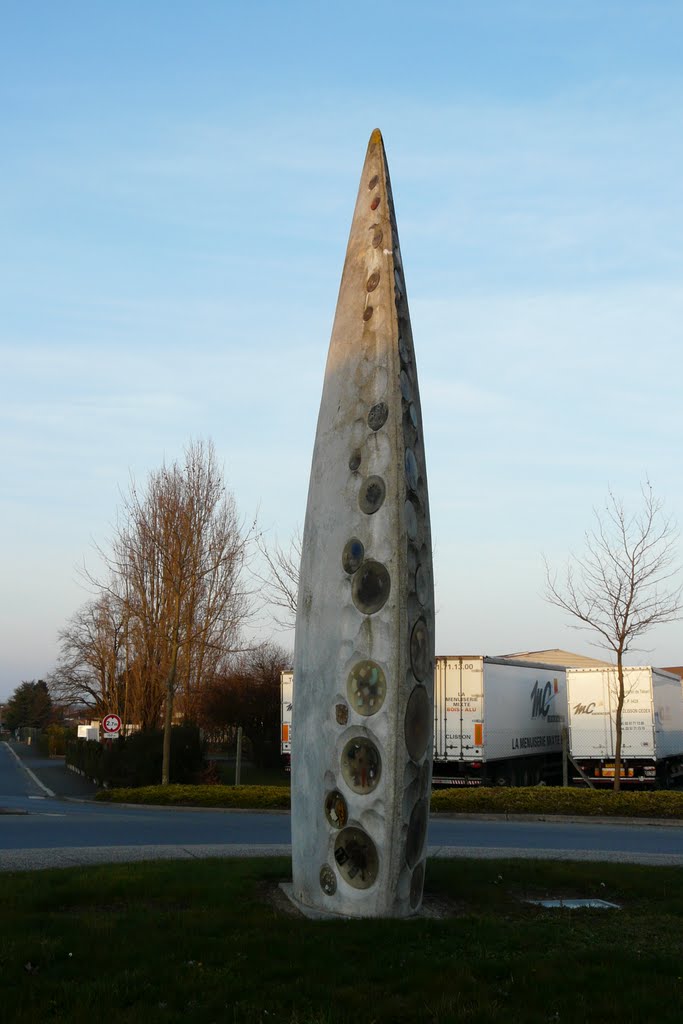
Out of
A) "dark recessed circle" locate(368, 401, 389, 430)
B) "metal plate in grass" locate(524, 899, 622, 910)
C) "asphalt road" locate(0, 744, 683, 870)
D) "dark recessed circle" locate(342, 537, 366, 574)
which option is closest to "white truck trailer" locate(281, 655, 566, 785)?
"asphalt road" locate(0, 744, 683, 870)

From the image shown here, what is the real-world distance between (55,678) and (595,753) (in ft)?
119

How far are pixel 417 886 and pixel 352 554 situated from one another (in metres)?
2.65

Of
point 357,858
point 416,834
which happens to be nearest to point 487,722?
point 416,834

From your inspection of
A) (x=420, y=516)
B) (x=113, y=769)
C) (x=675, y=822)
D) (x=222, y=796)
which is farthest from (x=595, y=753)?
(x=420, y=516)

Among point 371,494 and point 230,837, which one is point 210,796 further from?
point 371,494

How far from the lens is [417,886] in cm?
816

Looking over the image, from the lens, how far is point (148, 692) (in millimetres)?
43656

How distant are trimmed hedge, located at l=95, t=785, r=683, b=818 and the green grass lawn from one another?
41.8 ft

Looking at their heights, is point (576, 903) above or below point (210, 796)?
above

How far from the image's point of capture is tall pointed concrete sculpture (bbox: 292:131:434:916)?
25.8 ft

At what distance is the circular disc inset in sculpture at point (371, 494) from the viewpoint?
8282 millimetres

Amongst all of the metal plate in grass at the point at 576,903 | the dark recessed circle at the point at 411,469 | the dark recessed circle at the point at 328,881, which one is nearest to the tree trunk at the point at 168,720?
the metal plate in grass at the point at 576,903

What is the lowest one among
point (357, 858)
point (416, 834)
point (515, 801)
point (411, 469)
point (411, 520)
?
point (515, 801)

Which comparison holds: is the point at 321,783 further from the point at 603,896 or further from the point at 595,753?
the point at 595,753
